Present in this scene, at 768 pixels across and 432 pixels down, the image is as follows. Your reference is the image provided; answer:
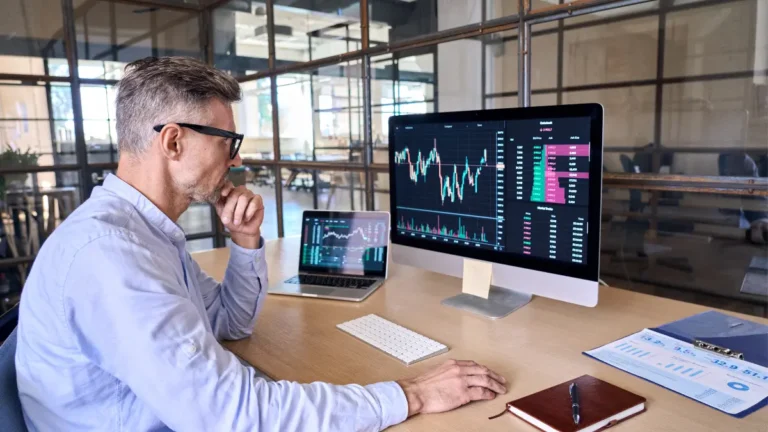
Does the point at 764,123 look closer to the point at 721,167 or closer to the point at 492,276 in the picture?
the point at 721,167

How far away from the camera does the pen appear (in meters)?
0.90

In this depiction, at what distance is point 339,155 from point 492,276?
178 cm

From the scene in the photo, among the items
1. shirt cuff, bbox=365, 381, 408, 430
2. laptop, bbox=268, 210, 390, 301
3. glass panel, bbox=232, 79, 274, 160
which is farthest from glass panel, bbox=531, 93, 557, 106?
glass panel, bbox=232, 79, 274, 160

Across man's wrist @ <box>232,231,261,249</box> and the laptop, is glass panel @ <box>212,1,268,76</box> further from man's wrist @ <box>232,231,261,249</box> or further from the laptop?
man's wrist @ <box>232,231,261,249</box>

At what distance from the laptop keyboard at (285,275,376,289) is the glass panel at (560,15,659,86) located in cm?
101

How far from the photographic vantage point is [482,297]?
153 centimetres

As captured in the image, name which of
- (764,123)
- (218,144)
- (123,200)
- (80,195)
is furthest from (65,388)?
(80,195)

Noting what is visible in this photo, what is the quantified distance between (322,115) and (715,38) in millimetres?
2096

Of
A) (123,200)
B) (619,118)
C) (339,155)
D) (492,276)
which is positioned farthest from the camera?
(339,155)

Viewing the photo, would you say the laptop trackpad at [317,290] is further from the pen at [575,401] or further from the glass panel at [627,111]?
the glass panel at [627,111]

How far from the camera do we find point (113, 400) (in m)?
0.95

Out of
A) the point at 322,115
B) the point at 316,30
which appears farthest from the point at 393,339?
the point at 316,30

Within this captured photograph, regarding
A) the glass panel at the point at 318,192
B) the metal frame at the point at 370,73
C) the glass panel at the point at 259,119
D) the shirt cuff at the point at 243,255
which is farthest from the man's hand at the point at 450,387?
the glass panel at the point at 259,119

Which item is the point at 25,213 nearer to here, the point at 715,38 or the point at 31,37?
the point at 31,37
